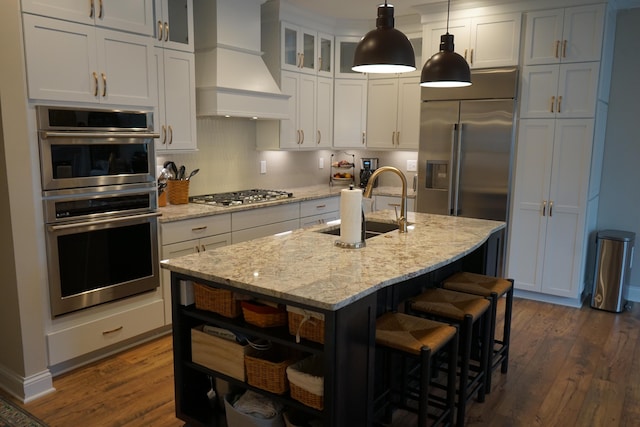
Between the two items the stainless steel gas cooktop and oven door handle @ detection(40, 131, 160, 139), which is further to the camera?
the stainless steel gas cooktop

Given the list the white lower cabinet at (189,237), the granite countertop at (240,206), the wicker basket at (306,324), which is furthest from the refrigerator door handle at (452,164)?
the wicker basket at (306,324)

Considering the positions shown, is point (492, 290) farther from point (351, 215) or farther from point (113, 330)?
point (113, 330)

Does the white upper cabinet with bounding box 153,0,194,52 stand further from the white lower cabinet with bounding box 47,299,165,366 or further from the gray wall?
the gray wall

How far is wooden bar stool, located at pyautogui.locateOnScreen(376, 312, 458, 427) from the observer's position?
2.09 meters

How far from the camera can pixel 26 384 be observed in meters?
2.77

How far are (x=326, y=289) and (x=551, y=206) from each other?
316 cm

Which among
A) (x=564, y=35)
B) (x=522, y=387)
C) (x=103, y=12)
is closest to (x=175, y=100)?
(x=103, y=12)

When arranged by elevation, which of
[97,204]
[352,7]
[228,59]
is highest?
[352,7]

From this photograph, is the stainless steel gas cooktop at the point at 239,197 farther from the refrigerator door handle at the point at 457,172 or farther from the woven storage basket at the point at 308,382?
the woven storage basket at the point at 308,382

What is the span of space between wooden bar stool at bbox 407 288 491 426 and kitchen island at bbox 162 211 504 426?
0.15 meters

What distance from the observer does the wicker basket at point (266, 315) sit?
2080mm

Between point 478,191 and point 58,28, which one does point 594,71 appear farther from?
point 58,28

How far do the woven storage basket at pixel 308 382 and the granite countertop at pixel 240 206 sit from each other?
1.76m

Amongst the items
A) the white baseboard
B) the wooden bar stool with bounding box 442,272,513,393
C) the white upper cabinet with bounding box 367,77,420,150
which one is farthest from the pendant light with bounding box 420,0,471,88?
the white baseboard
